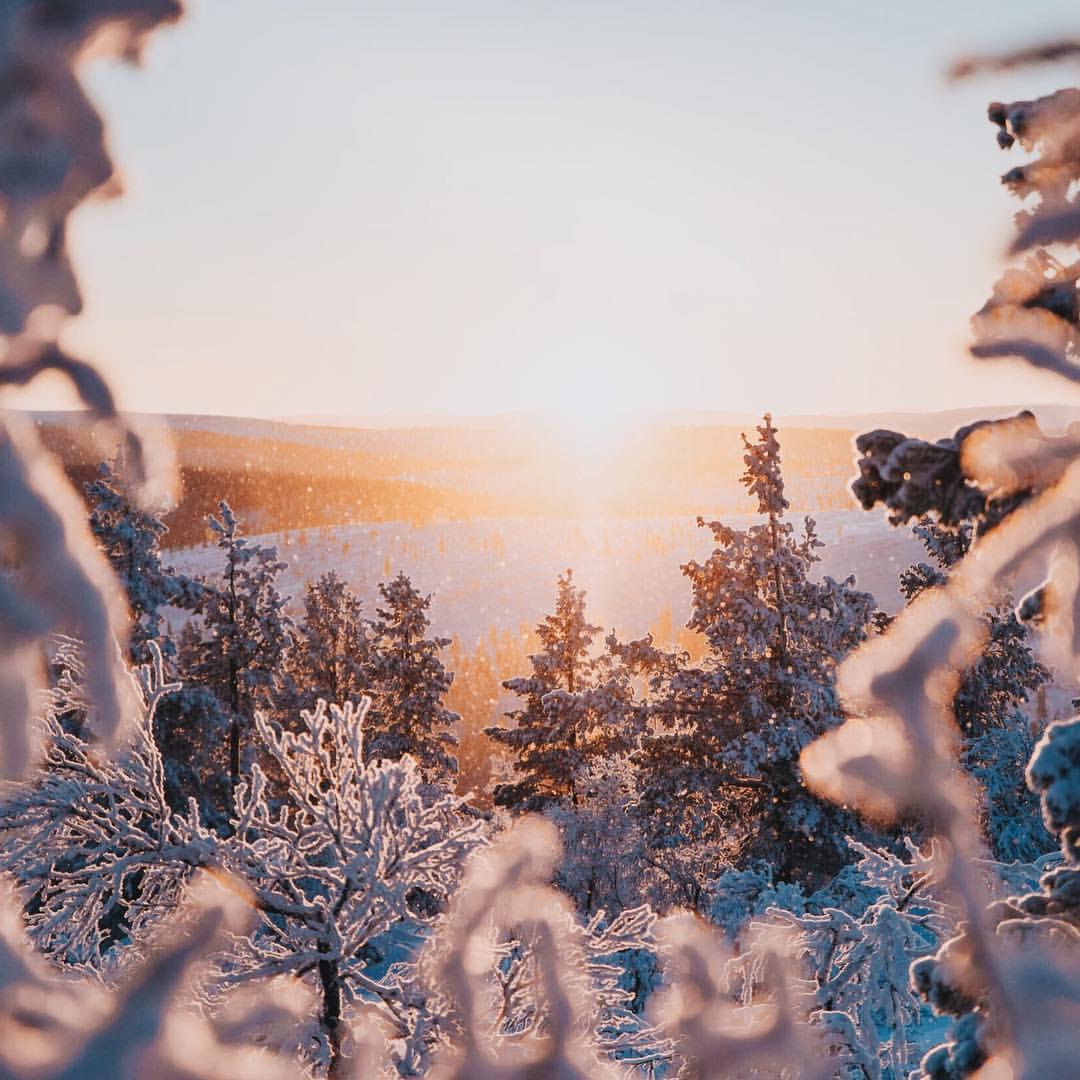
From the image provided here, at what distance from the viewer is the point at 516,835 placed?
200 cm

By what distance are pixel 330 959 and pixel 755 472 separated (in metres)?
15.9

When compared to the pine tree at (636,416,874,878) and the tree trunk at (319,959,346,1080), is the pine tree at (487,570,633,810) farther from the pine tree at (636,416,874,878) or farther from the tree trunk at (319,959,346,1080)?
the tree trunk at (319,959,346,1080)

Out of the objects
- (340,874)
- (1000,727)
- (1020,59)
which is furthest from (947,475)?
(1000,727)

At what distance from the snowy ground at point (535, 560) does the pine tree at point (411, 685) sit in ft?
237

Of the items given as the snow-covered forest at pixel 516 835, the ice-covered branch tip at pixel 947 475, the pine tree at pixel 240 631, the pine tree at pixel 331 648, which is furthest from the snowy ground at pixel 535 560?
the ice-covered branch tip at pixel 947 475

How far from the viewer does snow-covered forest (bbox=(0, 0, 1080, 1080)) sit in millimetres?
896

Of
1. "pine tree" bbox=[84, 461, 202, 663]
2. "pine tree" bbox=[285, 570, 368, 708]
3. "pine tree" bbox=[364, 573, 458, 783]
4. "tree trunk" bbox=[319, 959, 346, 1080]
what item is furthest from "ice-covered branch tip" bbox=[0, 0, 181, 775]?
"pine tree" bbox=[285, 570, 368, 708]

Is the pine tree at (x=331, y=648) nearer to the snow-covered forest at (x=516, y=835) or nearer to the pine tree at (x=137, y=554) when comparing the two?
the pine tree at (x=137, y=554)

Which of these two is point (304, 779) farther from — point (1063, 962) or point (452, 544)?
point (452, 544)

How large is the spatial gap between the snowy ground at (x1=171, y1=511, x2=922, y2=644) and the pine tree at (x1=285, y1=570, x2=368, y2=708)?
233 ft

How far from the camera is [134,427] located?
A: 3.12 ft

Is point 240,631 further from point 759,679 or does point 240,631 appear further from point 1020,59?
point 1020,59

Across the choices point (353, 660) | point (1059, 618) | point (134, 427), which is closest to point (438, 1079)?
point (134, 427)

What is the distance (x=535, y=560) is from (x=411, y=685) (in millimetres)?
109973
